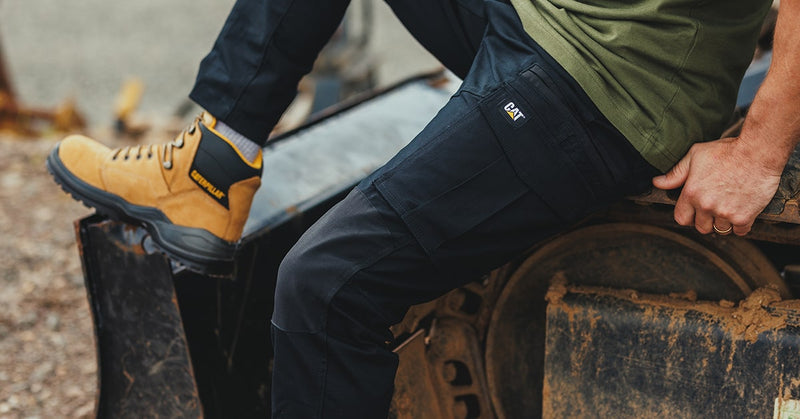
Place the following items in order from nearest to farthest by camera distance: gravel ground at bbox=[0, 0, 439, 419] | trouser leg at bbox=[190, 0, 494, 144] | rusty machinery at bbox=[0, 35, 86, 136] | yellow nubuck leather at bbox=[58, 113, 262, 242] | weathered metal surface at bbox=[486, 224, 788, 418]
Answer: weathered metal surface at bbox=[486, 224, 788, 418]
trouser leg at bbox=[190, 0, 494, 144]
yellow nubuck leather at bbox=[58, 113, 262, 242]
gravel ground at bbox=[0, 0, 439, 419]
rusty machinery at bbox=[0, 35, 86, 136]

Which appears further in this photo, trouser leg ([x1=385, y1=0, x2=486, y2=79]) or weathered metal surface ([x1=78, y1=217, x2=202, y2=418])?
weathered metal surface ([x1=78, y1=217, x2=202, y2=418])

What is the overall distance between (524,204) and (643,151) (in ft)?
0.65

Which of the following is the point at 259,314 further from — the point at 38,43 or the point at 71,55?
the point at 38,43

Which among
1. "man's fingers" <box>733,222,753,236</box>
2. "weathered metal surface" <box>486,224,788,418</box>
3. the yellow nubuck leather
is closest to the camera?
"man's fingers" <box>733,222,753,236</box>

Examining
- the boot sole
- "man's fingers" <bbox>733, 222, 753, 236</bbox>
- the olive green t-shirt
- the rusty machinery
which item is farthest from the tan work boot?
the rusty machinery

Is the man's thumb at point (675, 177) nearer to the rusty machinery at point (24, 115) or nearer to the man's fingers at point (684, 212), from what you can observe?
the man's fingers at point (684, 212)

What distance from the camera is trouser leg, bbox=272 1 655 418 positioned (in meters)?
1.20

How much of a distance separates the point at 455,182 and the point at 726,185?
40 cm

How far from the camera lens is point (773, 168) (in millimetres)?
1179

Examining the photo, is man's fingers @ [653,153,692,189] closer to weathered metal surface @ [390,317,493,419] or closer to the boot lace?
weathered metal surface @ [390,317,493,419]

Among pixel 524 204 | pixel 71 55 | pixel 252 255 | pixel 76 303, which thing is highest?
pixel 71 55

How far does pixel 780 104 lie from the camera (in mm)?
1142

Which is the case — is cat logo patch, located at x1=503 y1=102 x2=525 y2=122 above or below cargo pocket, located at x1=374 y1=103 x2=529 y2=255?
above

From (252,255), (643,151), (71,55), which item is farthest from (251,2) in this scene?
(71,55)
